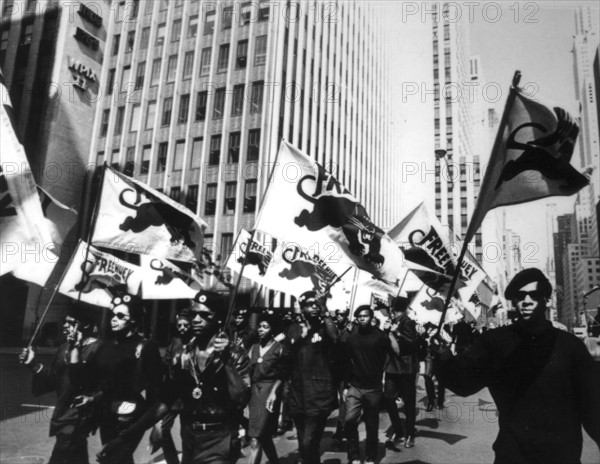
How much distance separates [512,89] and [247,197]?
29069 millimetres

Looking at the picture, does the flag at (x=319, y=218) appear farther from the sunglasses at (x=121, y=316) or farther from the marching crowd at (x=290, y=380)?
the sunglasses at (x=121, y=316)

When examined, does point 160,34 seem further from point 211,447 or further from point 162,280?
point 211,447

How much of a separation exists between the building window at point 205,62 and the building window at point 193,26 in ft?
5.67

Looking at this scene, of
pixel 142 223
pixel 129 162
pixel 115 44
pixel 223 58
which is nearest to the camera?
pixel 142 223

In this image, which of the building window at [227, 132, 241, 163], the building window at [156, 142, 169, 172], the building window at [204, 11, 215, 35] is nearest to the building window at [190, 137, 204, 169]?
the building window at [156, 142, 169, 172]

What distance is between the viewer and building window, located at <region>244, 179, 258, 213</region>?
32.5 meters

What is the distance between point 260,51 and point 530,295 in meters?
33.7

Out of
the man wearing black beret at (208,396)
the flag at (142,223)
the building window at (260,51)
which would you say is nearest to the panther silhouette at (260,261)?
the flag at (142,223)

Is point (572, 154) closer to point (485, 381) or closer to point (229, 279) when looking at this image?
point (485, 381)

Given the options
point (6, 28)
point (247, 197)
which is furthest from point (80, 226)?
point (6, 28)

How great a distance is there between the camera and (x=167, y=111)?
120 ft

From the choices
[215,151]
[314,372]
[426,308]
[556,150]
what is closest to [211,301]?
[314,372]

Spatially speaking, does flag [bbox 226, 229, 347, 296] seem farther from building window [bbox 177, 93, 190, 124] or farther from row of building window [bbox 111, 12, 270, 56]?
row of building window [bbox 111, 12, 270, 56]

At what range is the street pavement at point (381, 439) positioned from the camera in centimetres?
642
